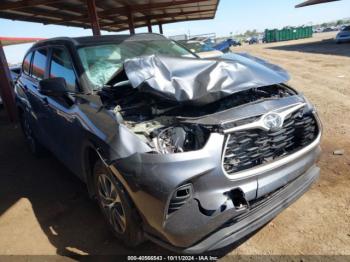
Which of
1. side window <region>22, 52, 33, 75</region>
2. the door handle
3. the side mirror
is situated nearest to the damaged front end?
the side mirror

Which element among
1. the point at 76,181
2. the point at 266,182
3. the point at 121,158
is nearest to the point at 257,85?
the point at 266,182

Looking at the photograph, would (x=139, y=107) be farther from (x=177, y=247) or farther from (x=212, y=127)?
(x=177, y=247)

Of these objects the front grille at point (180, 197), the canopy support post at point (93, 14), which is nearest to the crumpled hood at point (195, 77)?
the front grille at point (180, 197)

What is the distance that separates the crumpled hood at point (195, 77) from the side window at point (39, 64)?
6.23 ft

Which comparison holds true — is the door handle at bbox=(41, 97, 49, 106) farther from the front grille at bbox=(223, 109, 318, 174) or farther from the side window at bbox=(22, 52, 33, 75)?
the front grille at bbox=(223, 109, 318, 174)

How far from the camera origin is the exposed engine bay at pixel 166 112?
7.93 ft

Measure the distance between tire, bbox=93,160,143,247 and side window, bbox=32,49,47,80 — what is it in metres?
2.20

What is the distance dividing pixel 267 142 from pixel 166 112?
87 centimetres

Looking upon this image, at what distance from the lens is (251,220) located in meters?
2.38

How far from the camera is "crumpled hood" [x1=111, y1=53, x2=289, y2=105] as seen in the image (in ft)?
9.20

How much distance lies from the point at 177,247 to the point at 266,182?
31.9 inches

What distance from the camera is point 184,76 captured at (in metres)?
3.04

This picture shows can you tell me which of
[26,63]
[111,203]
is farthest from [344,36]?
[111,203]

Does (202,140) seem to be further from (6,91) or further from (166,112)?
(6,91)
